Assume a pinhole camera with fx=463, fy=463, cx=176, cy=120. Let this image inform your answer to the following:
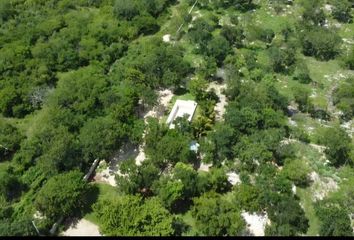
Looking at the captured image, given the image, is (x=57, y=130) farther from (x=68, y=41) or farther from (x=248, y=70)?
(x=248, y=70)

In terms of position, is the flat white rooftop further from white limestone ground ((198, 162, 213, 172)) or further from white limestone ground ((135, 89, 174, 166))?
white limestone ground ((198, 162, 213, 172))

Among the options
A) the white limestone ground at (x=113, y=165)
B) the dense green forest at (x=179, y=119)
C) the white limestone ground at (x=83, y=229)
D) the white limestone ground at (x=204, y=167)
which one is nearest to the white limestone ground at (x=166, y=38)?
the dense green forest at (x=179, y=119)

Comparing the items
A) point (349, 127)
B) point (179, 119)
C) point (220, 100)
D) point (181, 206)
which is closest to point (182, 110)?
point (179, 119)

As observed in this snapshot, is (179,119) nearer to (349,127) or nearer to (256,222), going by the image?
→ (256,222)

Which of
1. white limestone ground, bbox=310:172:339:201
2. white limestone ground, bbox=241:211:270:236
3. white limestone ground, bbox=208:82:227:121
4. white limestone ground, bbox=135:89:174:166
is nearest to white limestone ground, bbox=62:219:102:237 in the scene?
white limestone ground, bbox=135:89:174:166

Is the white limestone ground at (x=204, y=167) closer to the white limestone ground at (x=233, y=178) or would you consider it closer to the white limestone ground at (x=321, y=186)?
the white limestone ground at (x=233, y=178)
